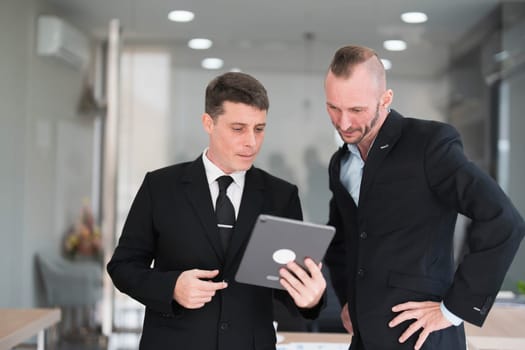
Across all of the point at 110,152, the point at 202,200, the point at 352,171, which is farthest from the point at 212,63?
the point at 202,200

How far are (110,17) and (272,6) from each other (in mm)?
1107

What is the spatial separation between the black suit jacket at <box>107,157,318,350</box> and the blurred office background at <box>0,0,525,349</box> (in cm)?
293

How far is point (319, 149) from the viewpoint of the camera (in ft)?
16.9

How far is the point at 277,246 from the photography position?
6.05ft

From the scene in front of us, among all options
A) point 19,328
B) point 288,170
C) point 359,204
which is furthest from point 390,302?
point 288,170

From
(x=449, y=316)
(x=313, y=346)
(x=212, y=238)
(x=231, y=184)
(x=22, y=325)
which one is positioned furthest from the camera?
(x=313, y=346)

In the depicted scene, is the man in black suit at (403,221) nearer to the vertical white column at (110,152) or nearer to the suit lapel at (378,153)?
the suit lapel at (378,153)

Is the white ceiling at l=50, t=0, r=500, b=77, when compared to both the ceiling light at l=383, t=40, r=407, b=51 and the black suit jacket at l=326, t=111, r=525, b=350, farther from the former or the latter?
the black suit jacket at l=326, t=111, r=525, b=350

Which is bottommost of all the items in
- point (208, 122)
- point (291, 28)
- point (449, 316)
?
point (449, 316)

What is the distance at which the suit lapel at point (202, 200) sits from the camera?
2.10 m

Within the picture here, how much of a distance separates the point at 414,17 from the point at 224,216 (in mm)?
3484

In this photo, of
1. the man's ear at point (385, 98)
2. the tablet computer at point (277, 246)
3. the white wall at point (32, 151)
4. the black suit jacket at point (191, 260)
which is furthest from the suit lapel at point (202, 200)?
the white wall at point (32, 151)

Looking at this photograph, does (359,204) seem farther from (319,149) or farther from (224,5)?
(224,5)

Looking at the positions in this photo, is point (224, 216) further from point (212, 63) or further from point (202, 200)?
point (212, 63)
